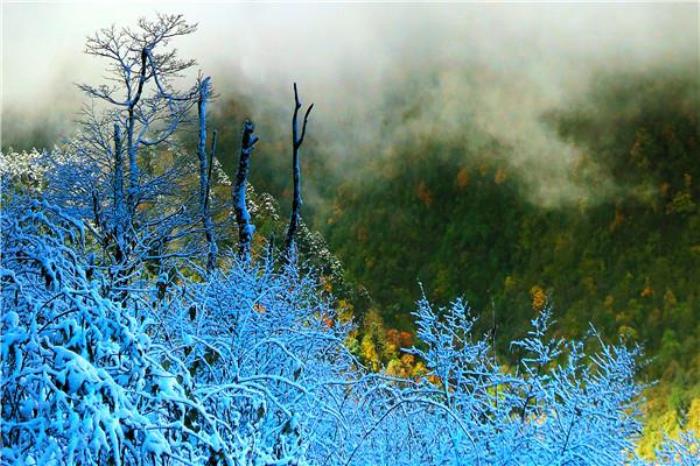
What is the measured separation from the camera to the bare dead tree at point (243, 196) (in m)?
11.5

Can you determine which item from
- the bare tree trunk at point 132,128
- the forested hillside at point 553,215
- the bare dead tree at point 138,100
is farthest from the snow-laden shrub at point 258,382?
the forested hillside at point 553,215

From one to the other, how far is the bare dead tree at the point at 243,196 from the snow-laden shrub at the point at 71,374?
8464 millimetres

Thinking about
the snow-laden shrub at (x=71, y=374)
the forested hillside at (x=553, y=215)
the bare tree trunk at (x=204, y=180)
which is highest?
the snow-laden shrub at (x=71, y=374)

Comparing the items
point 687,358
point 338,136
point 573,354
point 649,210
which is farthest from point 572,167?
point 573,354

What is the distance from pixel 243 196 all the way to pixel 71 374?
990 centimetres

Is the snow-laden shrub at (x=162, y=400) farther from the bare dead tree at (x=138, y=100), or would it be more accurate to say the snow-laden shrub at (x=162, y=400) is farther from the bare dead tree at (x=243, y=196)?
the bare dead tree at (x=138, y=100)

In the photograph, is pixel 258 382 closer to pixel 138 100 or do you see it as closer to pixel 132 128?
pixel 132 128

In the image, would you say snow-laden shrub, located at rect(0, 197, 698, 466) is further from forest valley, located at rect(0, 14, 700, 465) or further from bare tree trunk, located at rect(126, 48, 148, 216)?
bare tree trunk, located at rect(126, 48, 148, 216)

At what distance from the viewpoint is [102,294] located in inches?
103

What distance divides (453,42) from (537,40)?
2369 cm

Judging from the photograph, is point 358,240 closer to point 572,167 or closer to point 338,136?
point 338,136

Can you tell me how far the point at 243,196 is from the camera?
39.0 feet

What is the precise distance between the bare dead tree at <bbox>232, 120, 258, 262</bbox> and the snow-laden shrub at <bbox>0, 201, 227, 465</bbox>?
27.8ft

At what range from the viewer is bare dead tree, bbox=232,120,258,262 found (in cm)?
1147
